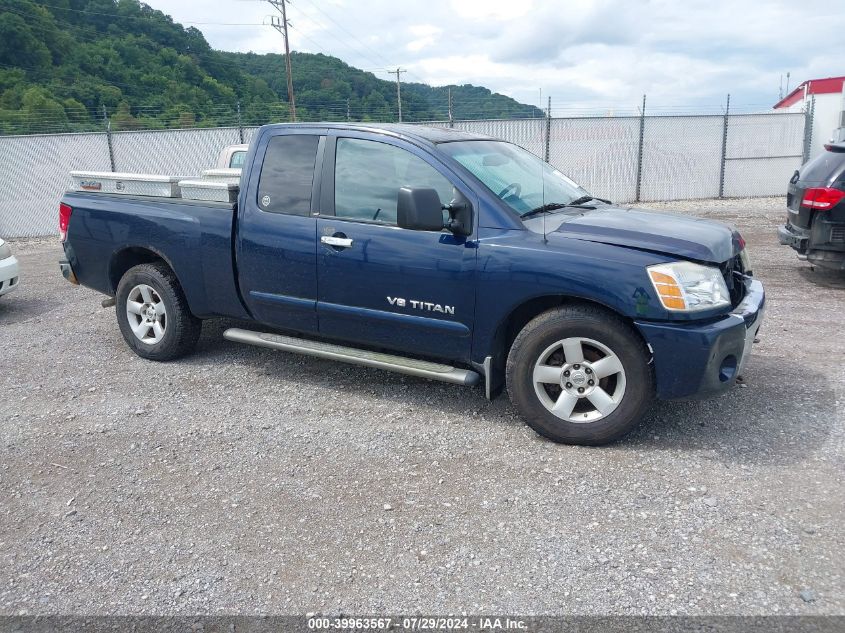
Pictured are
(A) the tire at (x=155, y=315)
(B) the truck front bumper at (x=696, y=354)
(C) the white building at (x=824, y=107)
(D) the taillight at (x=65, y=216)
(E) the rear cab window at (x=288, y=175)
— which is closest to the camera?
(B) the truck front bumper at (x=696, y=354)

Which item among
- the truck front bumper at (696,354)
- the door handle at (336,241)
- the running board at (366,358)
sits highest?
the door handle at (336,241)

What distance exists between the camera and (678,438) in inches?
171

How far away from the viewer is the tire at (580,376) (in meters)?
4.07

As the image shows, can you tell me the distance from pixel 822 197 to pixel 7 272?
8.61 metres

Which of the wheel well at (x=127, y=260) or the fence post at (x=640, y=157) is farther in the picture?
the fence post at (x=640, y=157)

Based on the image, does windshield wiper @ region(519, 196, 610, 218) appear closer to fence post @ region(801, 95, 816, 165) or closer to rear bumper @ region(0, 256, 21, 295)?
rear bumper @ region(0, 256, 21, 295)

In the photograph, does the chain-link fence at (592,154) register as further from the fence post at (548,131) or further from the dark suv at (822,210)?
the dark suv at (822,210)

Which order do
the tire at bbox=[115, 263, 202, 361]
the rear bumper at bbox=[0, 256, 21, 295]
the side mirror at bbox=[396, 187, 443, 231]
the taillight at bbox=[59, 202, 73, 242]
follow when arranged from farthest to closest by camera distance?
1. the rear bumper at bbox=[0, 256, 21, 295]
2. the taillight at bbox=[59, 202, 73, 242]
3. the tire at bbox=[115, 263, 202, 361]
4. the side mirror at bbox=[396, 187, 443, 231]

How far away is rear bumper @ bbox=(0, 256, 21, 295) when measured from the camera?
25.7 feet

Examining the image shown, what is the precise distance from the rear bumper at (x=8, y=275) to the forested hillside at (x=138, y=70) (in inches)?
748

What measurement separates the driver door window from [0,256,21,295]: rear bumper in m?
4.84

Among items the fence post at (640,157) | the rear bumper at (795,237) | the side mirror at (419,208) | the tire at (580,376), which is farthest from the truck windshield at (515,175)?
the fence post at (640,157)

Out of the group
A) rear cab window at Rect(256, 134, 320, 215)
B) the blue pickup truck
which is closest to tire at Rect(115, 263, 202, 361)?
the blue pickup truck

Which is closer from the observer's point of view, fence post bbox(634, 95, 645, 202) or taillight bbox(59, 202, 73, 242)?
taillight bbox(59, 202, 73, 242)
